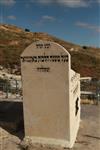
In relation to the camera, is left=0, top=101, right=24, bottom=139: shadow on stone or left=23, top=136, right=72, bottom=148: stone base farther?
left=0, top=101, right=24, bottom=139: shadow on stone

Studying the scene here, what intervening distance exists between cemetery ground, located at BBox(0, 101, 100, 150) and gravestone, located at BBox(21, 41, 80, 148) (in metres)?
0.51

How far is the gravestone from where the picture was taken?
1022cm

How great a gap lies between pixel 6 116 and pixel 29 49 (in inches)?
177

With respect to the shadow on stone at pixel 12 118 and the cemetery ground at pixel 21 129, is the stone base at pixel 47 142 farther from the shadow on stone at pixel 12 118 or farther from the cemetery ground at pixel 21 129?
the shadow on stone at pixel 12 118

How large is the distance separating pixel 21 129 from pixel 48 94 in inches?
108

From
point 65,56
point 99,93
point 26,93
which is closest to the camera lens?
point 65,56

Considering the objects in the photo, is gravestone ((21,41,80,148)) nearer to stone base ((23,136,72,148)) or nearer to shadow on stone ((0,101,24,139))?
stone base ((23,136,72,148))

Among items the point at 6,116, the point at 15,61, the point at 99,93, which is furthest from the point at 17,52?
the point at 6,116

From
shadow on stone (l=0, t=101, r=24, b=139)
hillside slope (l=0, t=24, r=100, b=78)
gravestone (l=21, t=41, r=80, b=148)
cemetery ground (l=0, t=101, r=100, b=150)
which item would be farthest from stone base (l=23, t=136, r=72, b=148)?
hillside slope (l=0, t=24, r=100, b=78)

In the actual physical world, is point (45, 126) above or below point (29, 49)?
below

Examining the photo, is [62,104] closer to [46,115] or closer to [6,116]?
[46,115]

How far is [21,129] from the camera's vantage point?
40.4 ft

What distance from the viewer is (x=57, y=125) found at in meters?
10.5

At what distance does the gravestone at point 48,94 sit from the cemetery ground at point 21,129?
1.69ft
